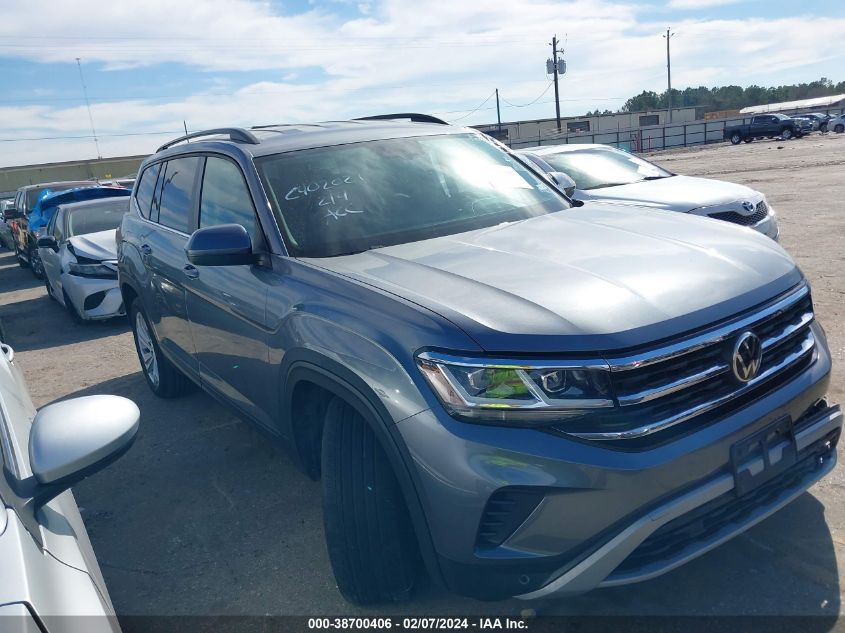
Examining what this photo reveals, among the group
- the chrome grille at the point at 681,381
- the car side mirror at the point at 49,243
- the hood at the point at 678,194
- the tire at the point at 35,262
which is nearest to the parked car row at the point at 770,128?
the hood at the point at 678,194

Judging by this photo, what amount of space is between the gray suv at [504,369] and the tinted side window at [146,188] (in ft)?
5.88

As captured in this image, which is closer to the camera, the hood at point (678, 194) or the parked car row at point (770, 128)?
the hood at point (678, 194)

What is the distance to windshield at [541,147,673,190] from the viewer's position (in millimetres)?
8492

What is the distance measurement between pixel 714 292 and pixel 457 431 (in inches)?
39.7

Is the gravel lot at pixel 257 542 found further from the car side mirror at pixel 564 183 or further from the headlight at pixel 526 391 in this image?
the car side mirror at pixel 564 183

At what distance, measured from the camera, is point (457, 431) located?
2.20m

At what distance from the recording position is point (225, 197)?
151 inches

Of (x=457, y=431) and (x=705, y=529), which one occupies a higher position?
(x=457, y=431)

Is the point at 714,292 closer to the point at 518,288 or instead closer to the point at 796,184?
the point at 518,288

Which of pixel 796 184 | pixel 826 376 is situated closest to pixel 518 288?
pixel 826 376

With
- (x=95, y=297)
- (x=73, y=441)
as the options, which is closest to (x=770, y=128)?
(x=95, y=297)

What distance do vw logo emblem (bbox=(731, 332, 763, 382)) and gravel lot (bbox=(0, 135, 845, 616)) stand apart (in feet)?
2.94

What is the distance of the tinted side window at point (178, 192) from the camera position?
434cm

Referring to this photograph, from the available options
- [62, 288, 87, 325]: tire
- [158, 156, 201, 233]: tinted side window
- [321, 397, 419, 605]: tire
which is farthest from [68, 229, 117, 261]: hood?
[321, 397, 419, 605]: tire
